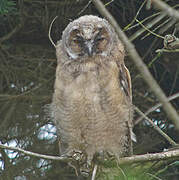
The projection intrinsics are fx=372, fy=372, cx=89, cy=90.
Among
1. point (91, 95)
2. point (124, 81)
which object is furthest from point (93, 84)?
point (124, 81)

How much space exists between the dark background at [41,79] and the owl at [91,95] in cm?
31

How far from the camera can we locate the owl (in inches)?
105

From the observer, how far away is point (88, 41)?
2756mm

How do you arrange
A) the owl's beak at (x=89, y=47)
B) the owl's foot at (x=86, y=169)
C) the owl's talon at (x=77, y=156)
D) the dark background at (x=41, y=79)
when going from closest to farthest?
the owl's talon at (x=77, y=156) → the owl's foot at (x=86, y=169) → the owl's beak at (x=89, y=47) → the dark background at (x=41, y=79)

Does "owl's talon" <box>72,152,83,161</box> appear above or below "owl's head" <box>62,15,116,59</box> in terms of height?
below

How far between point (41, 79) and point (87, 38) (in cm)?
73

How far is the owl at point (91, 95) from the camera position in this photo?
2.67 m

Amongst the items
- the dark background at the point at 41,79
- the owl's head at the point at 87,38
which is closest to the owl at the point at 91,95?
the owl's head at the point at 87,38

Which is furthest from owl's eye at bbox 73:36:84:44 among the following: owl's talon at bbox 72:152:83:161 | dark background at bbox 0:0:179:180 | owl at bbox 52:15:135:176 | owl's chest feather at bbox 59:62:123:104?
owl's talon at bbox 72:152:83:161

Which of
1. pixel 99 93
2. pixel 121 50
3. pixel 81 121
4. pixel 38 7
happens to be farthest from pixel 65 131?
pixel 38 7

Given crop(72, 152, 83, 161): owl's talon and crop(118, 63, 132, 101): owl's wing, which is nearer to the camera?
crop(72, 152, 83, 161): owl's talon

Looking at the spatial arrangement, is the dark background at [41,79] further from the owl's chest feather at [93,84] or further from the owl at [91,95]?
the owl's chest feather at [93,84]

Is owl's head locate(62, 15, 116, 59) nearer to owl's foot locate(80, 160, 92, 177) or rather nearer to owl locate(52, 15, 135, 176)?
owl locate(52, 15, 135, 176)

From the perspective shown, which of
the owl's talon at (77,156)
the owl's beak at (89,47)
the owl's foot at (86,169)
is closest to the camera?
the owl's talon at (77,156)
